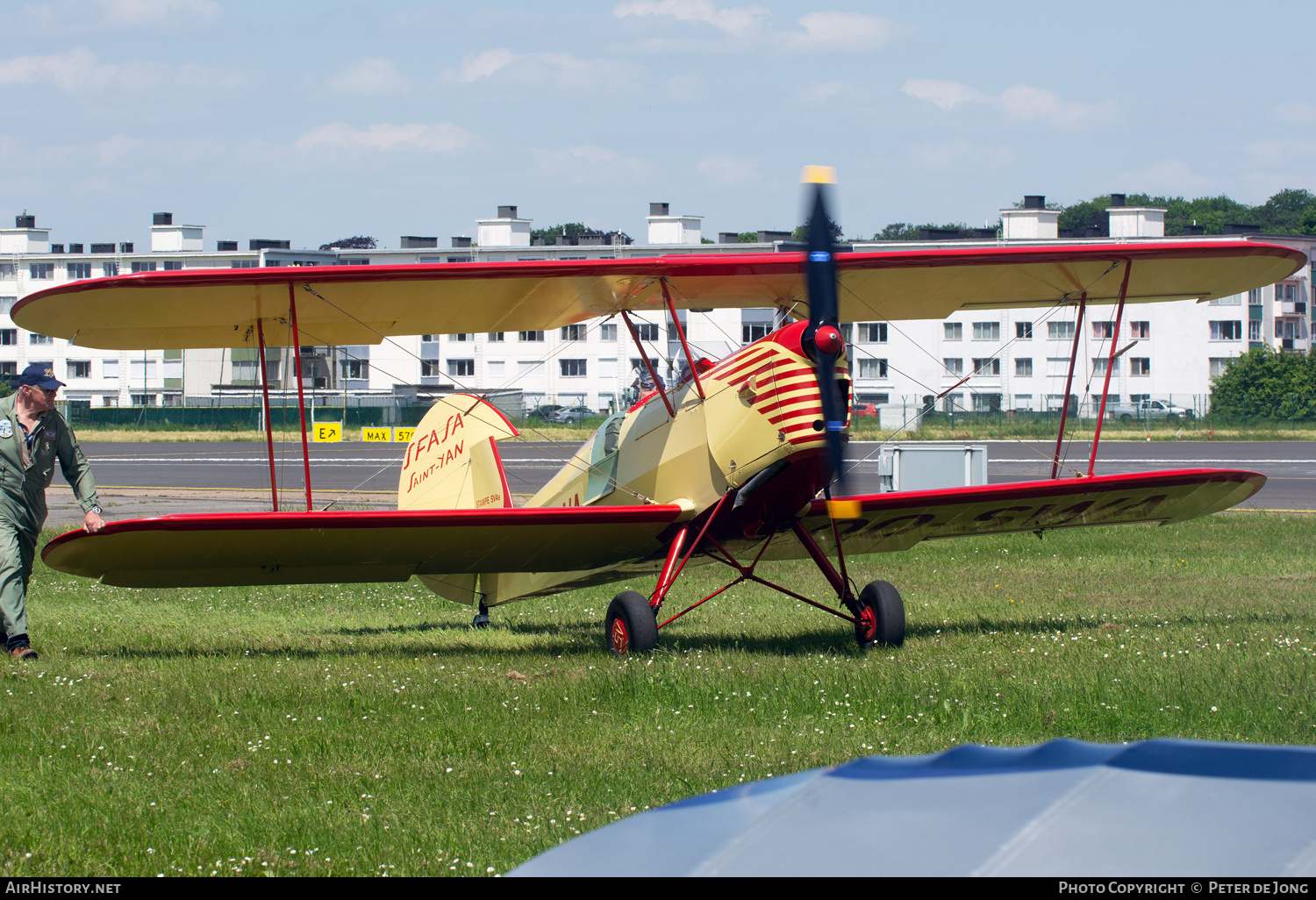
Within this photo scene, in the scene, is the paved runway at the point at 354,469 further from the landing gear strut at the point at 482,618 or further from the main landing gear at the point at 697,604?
the main landing gear at the point at 697,604

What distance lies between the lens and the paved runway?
23.1 m

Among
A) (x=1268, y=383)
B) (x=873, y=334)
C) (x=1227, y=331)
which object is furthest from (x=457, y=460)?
(x=1227, y=331)

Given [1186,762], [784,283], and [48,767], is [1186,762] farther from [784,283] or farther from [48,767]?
[784,283]

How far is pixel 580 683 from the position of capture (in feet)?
22.9

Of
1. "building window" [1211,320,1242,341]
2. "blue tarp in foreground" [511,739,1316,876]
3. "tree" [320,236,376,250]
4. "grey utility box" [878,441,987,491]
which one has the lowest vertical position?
"grey utility box" [878,441,987,491]

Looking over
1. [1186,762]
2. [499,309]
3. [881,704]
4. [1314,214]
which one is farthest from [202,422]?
[1314,214]

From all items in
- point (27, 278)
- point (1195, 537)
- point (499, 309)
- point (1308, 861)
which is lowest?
point (1195, 537)

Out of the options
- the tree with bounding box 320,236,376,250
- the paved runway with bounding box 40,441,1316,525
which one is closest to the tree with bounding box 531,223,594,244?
the tree with bounding box 320,236,376,250

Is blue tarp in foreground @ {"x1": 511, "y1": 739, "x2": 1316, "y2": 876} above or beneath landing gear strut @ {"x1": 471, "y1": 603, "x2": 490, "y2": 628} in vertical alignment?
above

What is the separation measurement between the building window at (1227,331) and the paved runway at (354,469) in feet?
114

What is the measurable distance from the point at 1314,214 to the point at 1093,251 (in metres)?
128

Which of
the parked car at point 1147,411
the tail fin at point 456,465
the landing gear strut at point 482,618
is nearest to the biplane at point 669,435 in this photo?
the tail fin at point 456,465

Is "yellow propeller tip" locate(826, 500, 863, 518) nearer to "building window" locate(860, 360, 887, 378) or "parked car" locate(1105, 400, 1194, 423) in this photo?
"parked car" locate(1105, 400, 1194, 423)

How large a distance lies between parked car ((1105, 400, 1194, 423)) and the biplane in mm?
49605
